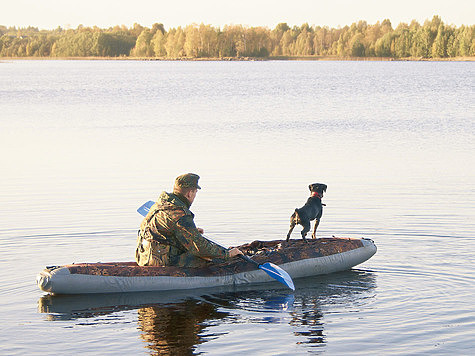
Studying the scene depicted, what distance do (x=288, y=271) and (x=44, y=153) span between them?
14796mm

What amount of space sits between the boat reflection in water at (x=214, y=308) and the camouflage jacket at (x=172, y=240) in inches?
18.7

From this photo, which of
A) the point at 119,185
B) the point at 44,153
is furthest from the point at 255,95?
the point at 119,185

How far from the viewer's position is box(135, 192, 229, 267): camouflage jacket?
11.1 m

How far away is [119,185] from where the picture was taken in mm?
19500

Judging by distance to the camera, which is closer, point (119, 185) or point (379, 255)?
point (379, 255)

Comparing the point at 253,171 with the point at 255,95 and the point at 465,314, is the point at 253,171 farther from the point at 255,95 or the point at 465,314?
the point at 255,95

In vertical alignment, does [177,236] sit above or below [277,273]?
above

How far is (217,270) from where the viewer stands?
11.7 metres

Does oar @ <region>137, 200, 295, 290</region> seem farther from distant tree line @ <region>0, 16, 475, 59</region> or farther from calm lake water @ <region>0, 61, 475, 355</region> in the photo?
distant tree line @ <region>0, 16, 475, 59</region>

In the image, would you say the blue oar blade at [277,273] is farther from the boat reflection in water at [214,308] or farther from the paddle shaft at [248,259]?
the boat reflection in water at [214,308]

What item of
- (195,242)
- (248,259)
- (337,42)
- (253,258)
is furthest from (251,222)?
(337,42)

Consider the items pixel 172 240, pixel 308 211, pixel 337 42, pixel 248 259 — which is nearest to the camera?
pixel 172 240

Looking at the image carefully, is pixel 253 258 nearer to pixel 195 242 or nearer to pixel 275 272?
pixel 275 272

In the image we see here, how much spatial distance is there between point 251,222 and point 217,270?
12.9ft
